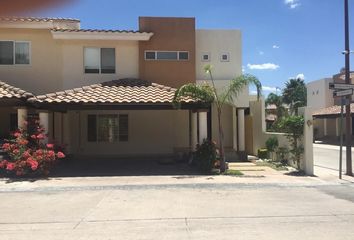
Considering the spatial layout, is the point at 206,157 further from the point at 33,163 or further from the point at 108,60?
the point at 108,60

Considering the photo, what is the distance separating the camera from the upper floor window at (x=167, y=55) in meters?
22.9

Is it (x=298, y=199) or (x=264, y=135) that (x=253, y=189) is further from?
(x=264, y=135)

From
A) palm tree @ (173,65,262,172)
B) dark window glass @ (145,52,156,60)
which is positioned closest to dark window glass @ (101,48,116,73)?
dark window glass @ (145,52,156,60)

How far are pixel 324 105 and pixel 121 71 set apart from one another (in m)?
35.2

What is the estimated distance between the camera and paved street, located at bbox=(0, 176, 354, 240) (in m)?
7.70

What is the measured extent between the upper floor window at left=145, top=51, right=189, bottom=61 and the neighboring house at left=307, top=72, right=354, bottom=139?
2550 centimetres

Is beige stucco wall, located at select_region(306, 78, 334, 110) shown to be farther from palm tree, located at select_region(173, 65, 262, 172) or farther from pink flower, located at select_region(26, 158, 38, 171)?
pink flower, located at select_region(26, 158, 38, 171)

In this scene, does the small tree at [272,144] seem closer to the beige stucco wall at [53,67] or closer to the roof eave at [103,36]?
the roof eave at [103,36]

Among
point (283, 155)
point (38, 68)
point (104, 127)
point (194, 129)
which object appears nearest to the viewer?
point (283, 155)

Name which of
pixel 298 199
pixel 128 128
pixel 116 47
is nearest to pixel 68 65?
pixel 116 47

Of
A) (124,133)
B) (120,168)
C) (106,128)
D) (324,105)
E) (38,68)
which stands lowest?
(120,168)

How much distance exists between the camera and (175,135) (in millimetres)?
23406

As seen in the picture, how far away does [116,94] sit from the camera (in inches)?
735

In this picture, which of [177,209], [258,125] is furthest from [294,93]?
[177,209]
